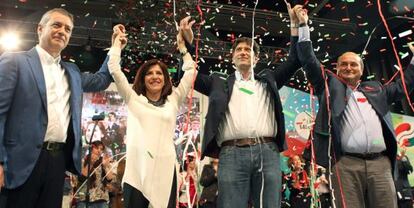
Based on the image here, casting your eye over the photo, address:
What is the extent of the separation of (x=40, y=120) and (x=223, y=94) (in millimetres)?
1262

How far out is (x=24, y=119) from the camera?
7.47ft

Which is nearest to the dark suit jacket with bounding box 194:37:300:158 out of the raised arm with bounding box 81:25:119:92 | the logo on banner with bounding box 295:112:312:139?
the raised arm with bounding box 81:25:119:92

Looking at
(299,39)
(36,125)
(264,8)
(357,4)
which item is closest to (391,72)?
(357,4)

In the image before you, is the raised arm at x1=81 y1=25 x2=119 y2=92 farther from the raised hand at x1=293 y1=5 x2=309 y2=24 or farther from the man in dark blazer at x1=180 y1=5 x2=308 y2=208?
the raised hand at x1=293 y1=5 x2=309 y2=24

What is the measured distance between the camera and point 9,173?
218cm

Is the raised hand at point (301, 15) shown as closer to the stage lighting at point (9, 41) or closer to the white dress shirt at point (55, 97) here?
the white dress shirt at point (55, 97)

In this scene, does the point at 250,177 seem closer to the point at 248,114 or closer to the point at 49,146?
the point at 248,114

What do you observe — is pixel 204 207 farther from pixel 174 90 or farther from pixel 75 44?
pixel 75 44

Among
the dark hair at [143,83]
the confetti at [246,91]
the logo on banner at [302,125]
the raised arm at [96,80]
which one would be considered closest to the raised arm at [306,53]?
the confetti at [246,91]

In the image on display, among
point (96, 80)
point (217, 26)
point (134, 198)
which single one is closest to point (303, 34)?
point (96, 80)

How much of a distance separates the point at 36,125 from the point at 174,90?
1.10 metres

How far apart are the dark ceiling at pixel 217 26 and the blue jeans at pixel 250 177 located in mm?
4520

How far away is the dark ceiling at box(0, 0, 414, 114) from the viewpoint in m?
7.64

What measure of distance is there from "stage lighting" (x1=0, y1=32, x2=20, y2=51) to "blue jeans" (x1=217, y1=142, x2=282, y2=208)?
6413 millimetres
